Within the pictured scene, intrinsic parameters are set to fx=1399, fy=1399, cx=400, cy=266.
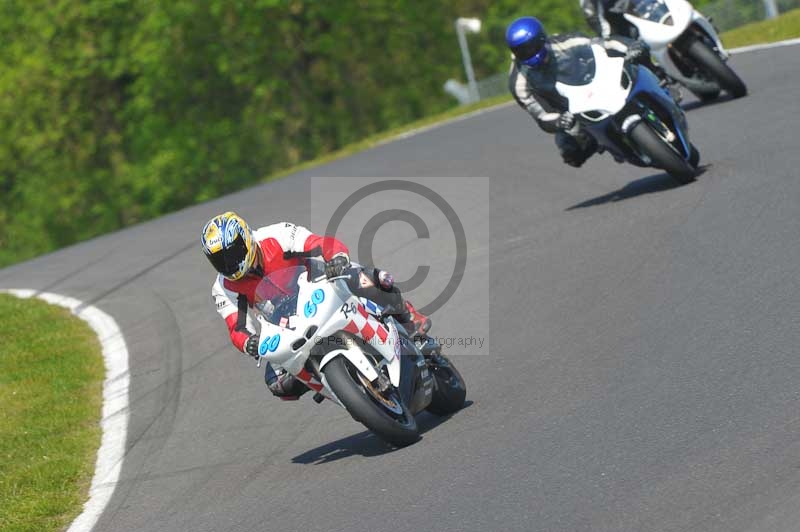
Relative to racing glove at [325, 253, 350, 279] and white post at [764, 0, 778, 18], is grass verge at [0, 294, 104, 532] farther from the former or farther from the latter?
white post at [764, 0, 778, 18]

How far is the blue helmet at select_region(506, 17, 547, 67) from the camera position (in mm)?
12750

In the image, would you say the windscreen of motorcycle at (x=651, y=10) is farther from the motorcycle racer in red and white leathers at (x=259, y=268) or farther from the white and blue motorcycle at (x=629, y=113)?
the motorcycle racer in red and white leathers at (x=259, y=268)

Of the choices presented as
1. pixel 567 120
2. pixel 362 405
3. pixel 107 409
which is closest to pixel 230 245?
pixel 362 405

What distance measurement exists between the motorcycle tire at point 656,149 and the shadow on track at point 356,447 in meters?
4.39

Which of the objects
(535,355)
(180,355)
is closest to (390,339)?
(535,355)

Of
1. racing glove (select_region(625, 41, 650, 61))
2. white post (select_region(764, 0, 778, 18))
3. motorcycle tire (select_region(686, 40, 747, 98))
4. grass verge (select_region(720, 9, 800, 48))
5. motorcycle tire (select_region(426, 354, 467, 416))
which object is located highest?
racing glove (select_region(625, 41, 650, 61))

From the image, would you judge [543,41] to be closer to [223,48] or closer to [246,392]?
[246,392]

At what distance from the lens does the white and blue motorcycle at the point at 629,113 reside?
40.2 feet

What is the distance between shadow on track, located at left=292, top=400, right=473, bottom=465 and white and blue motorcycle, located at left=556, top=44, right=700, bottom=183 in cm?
449

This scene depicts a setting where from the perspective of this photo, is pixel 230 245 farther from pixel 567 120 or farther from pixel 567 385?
pixel 567 120

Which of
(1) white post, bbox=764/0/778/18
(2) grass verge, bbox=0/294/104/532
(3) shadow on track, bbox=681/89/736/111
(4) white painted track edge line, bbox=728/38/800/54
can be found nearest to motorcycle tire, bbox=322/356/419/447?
(2) grass verge, bbox=0/294/104/532

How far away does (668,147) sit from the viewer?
12.2m

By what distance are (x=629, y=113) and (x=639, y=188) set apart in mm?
1389

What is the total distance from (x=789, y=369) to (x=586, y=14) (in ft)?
34.3
